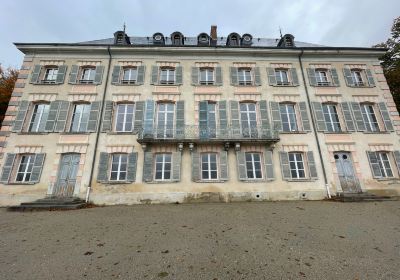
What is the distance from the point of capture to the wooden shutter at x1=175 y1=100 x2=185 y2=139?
11055 millimetres

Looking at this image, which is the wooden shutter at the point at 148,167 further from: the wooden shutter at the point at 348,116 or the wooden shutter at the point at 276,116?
the wooden shutter at the point at 348,116

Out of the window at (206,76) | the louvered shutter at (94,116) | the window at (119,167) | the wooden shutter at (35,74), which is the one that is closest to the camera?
the window at (119,167)

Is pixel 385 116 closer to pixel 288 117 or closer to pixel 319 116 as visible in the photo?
pixel 319 116

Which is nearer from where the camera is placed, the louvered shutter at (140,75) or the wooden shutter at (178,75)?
the louvered shutter at (140,75)

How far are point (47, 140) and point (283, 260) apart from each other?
496 inches

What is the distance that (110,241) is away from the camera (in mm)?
5219

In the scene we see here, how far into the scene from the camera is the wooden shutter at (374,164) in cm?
1098

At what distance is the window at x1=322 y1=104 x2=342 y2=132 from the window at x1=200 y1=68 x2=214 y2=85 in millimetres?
7442

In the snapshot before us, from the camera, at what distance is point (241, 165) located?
35.4ft

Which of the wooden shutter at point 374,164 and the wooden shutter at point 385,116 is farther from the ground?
the wooden shutter at point 385,116

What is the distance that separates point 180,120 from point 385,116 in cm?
1271

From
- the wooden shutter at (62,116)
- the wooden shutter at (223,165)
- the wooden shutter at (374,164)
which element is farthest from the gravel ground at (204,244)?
the wooden shutter at (62,116)

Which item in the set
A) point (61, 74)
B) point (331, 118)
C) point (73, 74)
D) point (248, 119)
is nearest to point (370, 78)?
point (331, 118)

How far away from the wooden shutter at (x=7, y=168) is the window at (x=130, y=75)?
733 centimetres
